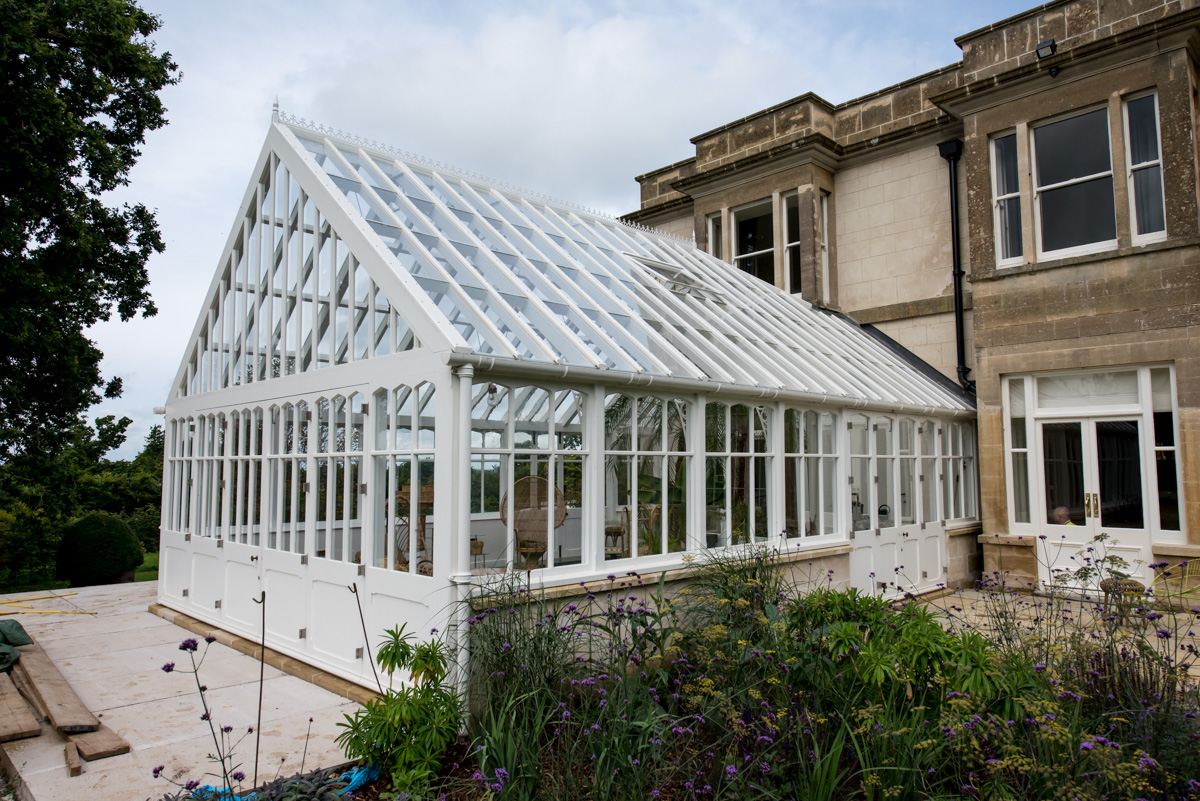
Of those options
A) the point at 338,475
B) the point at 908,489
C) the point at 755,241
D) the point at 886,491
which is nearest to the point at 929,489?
the point at 908,489

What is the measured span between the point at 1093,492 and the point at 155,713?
34.8 feet

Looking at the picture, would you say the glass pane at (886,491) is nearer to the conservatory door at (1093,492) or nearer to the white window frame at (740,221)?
the conservatory door at (1093,492)

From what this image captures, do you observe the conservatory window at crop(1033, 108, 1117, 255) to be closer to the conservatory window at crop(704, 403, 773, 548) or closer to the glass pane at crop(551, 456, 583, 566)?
the conservatory window at crop(704, 403, 773, 548)

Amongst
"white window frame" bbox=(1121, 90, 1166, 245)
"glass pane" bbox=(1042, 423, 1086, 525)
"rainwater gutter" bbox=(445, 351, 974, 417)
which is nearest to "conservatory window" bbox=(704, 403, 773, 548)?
"rainwater gutter" bbox=(445, 351, 974, 417)

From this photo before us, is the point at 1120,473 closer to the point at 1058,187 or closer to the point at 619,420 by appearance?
the point at 1058,187

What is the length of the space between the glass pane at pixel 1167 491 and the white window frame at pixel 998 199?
10.1 ft

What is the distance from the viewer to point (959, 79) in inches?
467

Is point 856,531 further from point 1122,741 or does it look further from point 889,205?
point 889,205

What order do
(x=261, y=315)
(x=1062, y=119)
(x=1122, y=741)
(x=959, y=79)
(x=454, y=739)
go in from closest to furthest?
(x=1122, y=741), (x=454, y=739), (x=261, y=315), (x=1062, y=119), (x=959, y=79)

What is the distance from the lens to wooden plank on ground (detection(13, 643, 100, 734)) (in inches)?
195

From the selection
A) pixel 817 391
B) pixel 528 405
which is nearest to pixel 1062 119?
pixel 817 391

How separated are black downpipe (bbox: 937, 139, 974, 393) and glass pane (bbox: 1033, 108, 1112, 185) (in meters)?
1.38

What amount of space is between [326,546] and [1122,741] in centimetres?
578

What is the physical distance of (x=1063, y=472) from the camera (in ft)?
32.2
